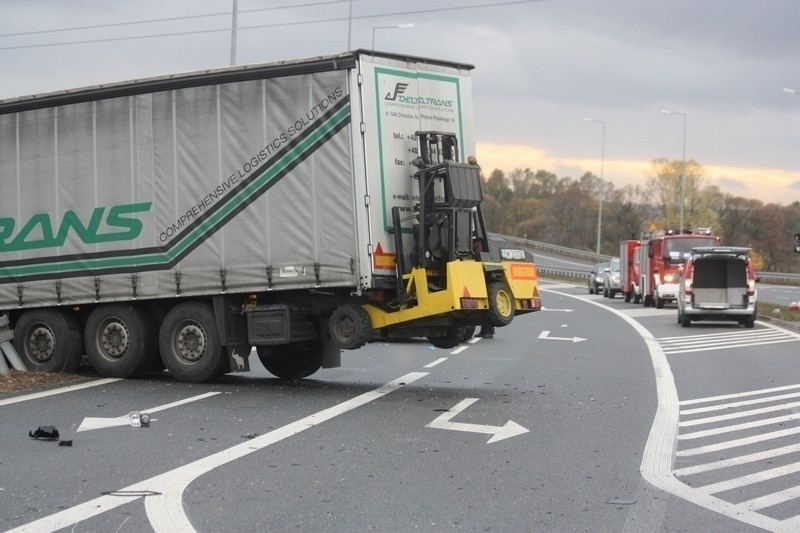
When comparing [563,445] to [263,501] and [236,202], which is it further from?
[236,202]

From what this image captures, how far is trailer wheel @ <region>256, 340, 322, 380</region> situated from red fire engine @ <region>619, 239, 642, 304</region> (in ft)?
96.2

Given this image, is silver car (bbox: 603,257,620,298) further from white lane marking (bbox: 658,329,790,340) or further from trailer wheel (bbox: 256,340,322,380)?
trailer wheel (bbox: 256,340,322,380)

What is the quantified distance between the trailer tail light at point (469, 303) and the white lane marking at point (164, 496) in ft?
9.59

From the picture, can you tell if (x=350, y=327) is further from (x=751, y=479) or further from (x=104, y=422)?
(x=751, y=479)

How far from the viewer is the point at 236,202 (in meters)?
12.8

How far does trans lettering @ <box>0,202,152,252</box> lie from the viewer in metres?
13.5

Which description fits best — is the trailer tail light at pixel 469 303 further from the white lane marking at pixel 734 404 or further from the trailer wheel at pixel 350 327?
the white lane marking at pixel 734 404

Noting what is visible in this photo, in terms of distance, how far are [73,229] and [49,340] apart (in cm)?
157

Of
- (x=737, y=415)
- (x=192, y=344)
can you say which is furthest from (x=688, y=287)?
(x=192, y=344)

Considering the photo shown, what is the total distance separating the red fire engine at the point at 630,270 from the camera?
138ft

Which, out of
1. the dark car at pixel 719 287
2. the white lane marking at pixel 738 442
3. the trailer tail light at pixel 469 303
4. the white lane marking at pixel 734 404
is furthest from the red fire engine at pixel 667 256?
the white lane marking at pixel 738 442

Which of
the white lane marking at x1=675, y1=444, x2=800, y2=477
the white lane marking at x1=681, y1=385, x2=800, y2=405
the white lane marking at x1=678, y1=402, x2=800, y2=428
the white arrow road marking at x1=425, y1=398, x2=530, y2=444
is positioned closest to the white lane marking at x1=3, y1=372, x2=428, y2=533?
the white arrow road marking at x1=425, y1=398, x2=530, y2=444

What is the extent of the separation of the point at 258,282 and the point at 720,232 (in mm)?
90302

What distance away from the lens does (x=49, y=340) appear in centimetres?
1409
